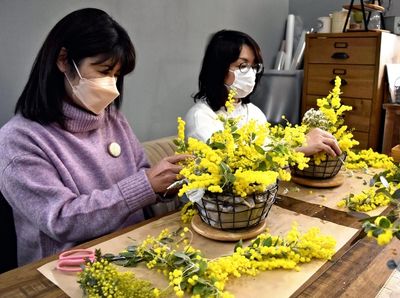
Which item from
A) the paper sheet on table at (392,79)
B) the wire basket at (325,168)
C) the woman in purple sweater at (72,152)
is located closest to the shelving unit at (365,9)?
the paper sheet on table at (392,79)

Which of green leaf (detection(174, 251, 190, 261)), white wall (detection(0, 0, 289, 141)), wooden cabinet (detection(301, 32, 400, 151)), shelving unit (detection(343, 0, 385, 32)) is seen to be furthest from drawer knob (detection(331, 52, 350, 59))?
green leaf (detection(174, 251, 190, 261))

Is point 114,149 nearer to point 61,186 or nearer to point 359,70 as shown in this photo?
point 61,186

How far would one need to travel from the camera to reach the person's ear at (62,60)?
1.15 metres

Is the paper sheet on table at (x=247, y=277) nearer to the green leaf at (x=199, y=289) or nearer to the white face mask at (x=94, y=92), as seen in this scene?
the green leaf at (x=199, y=289)

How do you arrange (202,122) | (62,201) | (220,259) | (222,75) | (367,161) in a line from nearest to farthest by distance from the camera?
(220,259)
(62,201)
(367,161)
(202,122)
(222,75)

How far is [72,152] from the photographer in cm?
118

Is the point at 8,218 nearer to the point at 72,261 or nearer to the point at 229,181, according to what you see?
the point at 72,261

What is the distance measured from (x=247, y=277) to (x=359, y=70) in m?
2.25

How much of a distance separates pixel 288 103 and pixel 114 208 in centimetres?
222

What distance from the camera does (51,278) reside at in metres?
0.77

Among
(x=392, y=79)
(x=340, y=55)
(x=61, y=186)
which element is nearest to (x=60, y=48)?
(x=61, y=186)

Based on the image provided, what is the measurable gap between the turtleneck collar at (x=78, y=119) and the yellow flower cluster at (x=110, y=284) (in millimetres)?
577

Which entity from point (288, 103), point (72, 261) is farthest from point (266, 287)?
point (288, 103)

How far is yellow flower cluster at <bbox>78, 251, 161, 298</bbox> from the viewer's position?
67cm
